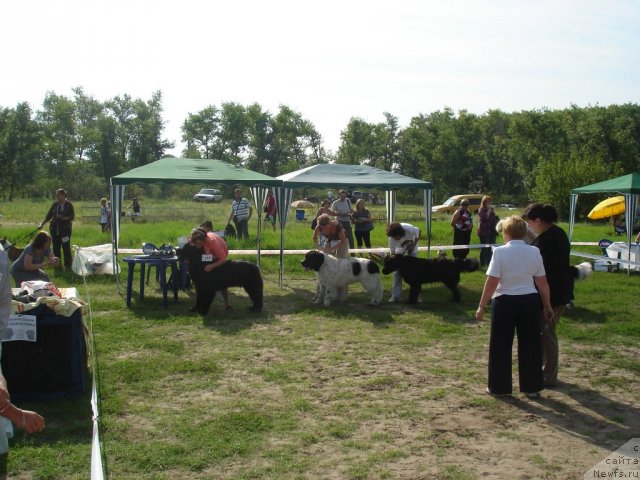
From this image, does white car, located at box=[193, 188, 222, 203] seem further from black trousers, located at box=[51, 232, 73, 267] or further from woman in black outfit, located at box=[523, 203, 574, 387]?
woman in black outfit, located at box=[523, 203, 574, 387]

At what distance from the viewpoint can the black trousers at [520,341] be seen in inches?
191

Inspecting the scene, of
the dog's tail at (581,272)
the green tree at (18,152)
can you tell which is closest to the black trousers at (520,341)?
the dog's tail at (581,272)

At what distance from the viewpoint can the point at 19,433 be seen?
4168mm

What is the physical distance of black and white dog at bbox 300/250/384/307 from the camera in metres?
8.91

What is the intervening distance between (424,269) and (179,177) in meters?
4.32

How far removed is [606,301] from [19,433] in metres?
8.44

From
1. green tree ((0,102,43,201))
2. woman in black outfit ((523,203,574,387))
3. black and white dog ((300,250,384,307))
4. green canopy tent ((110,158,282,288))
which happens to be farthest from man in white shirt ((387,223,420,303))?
green tree ((0,102,43,201))

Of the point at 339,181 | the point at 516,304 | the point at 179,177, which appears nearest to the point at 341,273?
the point at 339,181

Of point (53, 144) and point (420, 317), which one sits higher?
point (53, 144)

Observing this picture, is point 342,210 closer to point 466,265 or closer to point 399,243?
point 399,243

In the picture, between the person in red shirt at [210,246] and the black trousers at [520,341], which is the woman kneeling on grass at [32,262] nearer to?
the person in red shirt at [210,246]

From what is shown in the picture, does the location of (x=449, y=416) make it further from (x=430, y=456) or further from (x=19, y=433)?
(x=19, y=433)

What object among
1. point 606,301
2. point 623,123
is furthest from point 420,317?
point 623,123

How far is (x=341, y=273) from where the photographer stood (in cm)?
897
